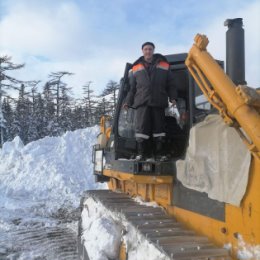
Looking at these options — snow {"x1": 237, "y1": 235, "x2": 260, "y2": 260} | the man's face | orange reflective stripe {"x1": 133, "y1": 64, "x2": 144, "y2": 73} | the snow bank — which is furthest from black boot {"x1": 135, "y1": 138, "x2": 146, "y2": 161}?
the snow bank

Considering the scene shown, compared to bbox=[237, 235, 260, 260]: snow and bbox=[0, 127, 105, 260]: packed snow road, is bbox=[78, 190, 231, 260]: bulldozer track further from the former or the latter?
bbox=[0, 127, 105, 260]: packed snow road

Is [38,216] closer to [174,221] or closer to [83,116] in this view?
[174,221]

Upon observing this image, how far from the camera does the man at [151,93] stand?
15.9 ft

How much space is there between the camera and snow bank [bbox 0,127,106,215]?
12409 millimetres

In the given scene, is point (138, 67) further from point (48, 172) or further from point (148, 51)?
point (48, 172)

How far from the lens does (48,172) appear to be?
1485cm

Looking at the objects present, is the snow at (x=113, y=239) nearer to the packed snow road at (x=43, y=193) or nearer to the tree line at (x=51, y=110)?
the packed snow road at (x=43, y=193)

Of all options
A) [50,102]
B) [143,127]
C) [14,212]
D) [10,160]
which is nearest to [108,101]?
[50,102]

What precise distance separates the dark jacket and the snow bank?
6.64 meters

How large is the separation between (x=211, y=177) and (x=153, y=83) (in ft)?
5.66

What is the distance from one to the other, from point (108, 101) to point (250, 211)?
44.4 m

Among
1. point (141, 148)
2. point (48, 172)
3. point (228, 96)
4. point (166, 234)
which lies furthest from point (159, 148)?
point (48, 172)

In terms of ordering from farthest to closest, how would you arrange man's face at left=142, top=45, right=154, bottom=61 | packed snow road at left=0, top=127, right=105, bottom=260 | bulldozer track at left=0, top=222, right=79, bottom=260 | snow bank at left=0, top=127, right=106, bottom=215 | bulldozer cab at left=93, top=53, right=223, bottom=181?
snow bank at left=0, top=127, right=106, bottom=215 → packed snow road at left=0, top=127, right=105, bottom=260 → bulldozer track at left=0, top=222, right=79, bottom=260 → bulldozer cab at left=93, top=53, right=223, bottom=181 → man's face at left=142, top=45, right=154, bottom=61

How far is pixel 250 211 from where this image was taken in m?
2.93
